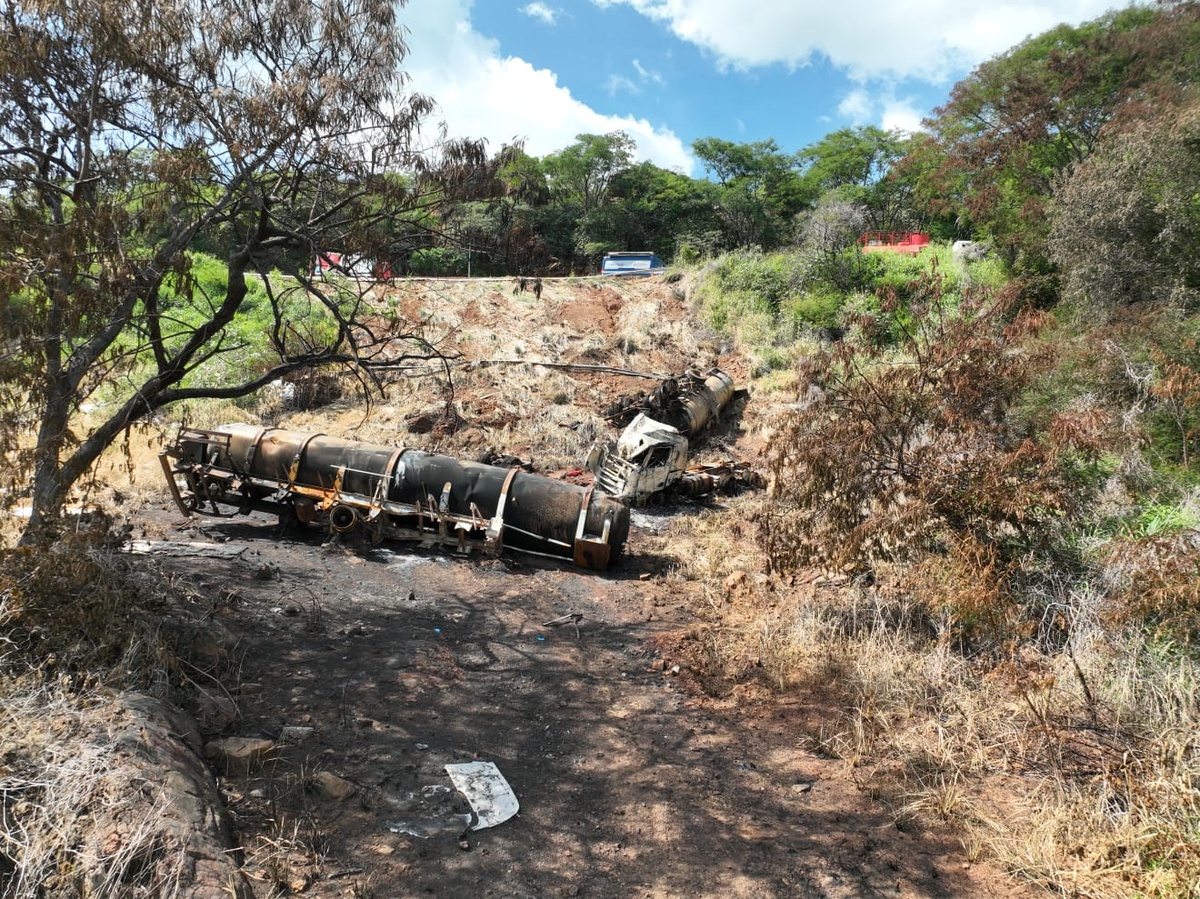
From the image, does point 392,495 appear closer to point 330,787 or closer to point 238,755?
point 238,755

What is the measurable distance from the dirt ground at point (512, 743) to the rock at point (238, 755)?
4 centimetres

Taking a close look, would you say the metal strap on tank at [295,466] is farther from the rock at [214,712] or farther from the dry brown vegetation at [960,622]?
the rock at [214,712]

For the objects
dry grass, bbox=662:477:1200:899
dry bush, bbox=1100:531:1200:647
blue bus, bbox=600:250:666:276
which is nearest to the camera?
dry grass, bbox=662:477:1200:899

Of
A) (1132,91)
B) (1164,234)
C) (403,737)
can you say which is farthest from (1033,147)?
(403,737)

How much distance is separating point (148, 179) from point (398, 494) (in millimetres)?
4161

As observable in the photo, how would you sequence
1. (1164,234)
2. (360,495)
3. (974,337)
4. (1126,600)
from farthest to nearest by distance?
(1164,234) < (360,495) < (974,337) < (1126,600)

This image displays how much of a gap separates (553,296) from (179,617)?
1857 cm

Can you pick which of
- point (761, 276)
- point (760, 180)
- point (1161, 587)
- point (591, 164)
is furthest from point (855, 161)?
point (1161, 587)

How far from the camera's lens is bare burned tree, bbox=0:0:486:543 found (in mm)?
4688

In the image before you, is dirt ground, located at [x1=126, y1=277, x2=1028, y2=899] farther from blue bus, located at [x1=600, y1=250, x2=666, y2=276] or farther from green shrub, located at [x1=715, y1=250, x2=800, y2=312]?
blue bus, located at [x1=600, y1=250, x2=666, y2=276]

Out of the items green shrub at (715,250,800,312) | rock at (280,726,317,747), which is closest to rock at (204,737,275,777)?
rock at (280,726,317,747)

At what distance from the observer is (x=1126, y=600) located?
4.52 m

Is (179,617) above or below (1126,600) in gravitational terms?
below

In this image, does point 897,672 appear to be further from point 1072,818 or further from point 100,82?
point 100,82
